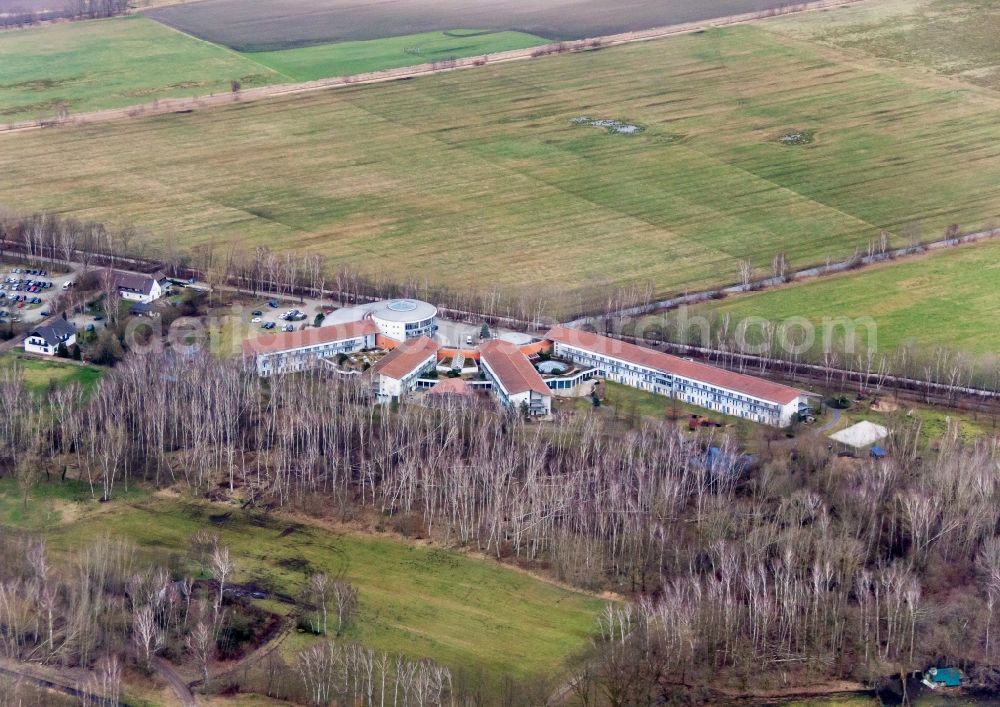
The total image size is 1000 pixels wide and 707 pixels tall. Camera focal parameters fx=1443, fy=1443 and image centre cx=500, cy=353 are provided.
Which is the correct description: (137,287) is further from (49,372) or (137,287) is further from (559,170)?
(559,170)


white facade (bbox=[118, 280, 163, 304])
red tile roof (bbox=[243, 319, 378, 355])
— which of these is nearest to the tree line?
red tile roof (bbox=[243, 319, 378, 355])

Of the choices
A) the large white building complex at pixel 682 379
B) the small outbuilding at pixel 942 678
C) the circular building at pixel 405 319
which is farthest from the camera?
the circular building at pixel 405 319

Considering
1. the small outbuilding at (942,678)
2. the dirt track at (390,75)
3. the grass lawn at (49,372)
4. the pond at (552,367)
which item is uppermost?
the dirt track at (390,75)

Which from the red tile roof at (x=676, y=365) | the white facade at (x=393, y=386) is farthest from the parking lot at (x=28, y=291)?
the red tile roof at (x=676, y=365)

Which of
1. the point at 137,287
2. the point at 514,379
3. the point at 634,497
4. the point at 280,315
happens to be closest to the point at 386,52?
the point at 137,287

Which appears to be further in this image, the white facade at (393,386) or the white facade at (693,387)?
the white facade at (393,386)

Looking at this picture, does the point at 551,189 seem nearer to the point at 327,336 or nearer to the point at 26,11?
the point at 327,336

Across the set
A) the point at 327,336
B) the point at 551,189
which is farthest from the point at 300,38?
the point at 327,336

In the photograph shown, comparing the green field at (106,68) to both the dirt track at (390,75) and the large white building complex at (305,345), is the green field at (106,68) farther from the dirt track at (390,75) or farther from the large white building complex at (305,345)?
the large white building complex at (305,345)
